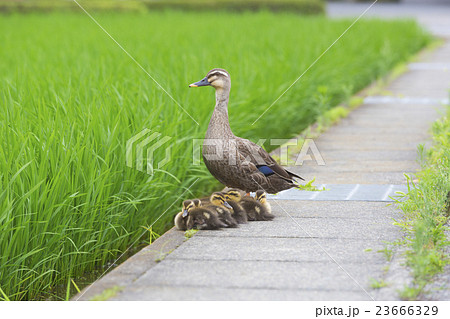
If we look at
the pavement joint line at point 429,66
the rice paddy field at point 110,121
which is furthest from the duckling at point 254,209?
the pavement joint line at point 429,66

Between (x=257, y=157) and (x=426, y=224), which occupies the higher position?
(x=257, y=157)

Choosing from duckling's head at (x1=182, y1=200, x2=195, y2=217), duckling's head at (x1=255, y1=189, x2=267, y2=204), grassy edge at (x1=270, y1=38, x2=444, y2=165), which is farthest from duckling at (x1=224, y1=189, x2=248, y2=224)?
grassy edge at (x1=270, y1=38, x2=444, y2=165)

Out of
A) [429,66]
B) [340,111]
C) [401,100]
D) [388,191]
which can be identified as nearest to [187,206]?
[388,191]

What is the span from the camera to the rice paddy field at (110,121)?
464 cm

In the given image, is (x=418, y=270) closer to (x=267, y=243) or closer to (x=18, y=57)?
(x=267, y=243)

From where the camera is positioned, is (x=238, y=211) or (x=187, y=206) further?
(x=238, y=211)

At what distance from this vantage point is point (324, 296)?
382 centimetres

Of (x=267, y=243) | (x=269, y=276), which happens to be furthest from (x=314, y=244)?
(x=269, y=276)

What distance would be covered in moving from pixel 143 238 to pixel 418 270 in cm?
262

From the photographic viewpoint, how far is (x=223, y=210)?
16.9ft

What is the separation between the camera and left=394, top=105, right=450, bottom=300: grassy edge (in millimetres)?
4000

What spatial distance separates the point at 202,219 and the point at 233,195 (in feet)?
1.76

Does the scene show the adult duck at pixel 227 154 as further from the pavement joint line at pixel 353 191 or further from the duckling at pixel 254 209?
the pavement joint line at pixel 353 191

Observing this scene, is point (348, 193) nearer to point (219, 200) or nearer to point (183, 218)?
point (219, 200)
